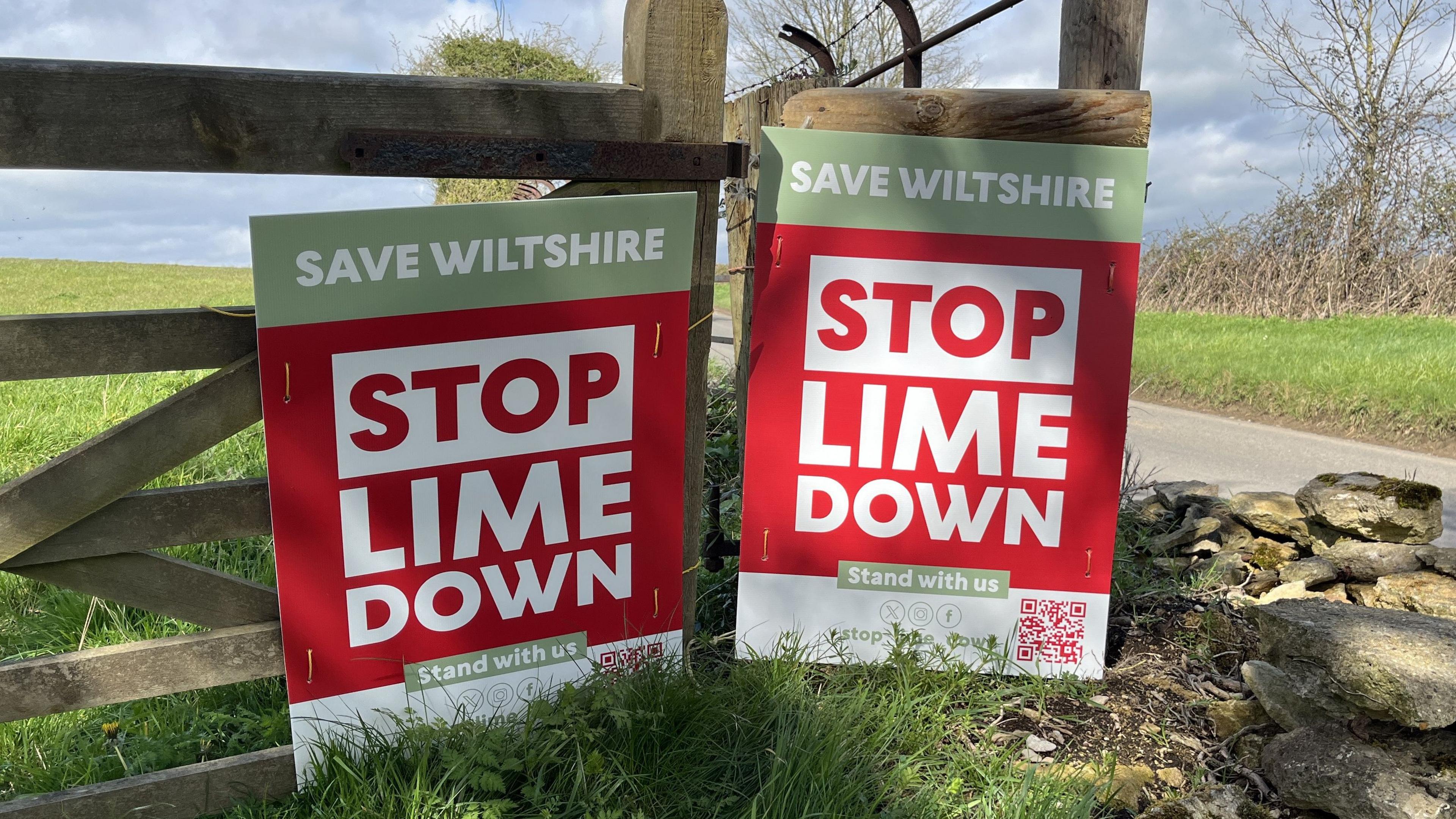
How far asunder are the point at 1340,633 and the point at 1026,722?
0.94 meters

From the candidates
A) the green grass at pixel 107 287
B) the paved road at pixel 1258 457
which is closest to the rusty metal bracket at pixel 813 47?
the paved road at pixel 1258 457

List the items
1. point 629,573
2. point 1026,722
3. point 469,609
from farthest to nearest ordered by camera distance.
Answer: point 1026,722 → point 629,573 → point 469,609

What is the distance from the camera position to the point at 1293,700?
9.91 ft

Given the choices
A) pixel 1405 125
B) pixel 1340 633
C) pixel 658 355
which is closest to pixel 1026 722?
pixel 1340 633

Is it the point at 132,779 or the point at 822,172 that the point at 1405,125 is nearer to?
the point at 822,172

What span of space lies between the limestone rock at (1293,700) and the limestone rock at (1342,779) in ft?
0.16

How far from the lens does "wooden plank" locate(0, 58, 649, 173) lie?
2.30 metres

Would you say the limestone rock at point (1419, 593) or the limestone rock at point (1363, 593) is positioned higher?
the limestone rock at point (1419, 593)

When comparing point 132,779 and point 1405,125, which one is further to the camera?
point 1405,125

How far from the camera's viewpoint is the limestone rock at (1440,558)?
392 cm

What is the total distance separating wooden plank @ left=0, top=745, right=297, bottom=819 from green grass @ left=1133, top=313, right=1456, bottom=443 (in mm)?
7588

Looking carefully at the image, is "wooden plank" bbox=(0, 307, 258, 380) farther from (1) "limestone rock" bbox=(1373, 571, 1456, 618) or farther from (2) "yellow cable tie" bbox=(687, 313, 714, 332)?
(1) "limestone rock" bbox=(1373, 571, 1456, 618)

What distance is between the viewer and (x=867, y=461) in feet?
10.8

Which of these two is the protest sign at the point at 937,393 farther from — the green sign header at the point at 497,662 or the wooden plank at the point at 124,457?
the wooden plank at the point at 124,457
